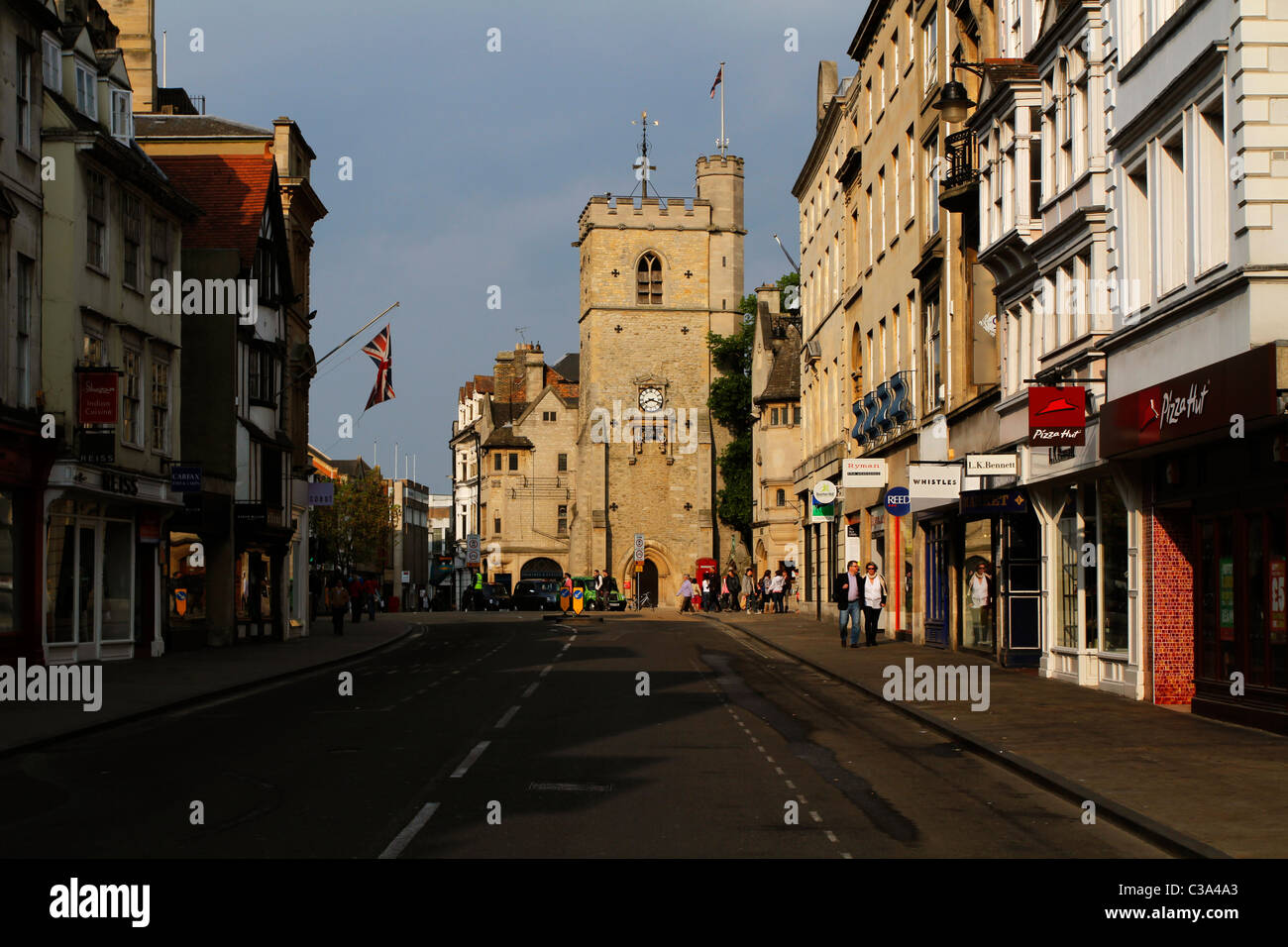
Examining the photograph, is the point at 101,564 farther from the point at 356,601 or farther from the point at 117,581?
the point at 356,601

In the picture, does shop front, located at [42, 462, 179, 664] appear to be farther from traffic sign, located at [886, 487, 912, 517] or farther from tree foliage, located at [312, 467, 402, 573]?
tree foliage, located at [312, 467, 402, 573]

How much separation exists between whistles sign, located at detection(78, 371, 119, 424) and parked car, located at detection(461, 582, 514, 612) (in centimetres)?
5769

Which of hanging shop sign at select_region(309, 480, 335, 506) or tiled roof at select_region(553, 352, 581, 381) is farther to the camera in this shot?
tiled roof at select_region(553, 352, 581, 381)

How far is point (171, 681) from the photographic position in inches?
958

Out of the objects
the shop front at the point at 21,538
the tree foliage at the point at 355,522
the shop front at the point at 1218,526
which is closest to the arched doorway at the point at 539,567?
the tree foliage at the point at 355,522

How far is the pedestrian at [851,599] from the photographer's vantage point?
3259 centimetres

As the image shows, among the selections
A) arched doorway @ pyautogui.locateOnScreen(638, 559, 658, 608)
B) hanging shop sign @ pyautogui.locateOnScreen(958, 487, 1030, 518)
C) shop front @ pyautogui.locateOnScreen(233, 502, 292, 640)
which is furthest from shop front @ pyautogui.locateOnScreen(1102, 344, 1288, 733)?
arched doorway @ pyautogui.locateOnScreen(638, 559, 658, 608)

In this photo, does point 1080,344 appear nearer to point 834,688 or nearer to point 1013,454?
point 1013,454

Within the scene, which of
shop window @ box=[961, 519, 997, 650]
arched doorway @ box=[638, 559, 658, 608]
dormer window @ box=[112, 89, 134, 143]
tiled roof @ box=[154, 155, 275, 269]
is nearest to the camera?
shop window @ box=[961, 519, 997, 650]

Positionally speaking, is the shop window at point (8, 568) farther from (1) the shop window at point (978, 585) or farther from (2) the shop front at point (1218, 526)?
(2) the shop front at point (1218, 526)

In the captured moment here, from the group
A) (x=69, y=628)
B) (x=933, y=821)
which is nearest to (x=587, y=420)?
(x=69, y=628)

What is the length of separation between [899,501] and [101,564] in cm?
1511

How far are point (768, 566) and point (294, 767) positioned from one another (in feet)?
200

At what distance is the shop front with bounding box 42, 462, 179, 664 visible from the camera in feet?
86.6
